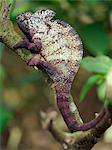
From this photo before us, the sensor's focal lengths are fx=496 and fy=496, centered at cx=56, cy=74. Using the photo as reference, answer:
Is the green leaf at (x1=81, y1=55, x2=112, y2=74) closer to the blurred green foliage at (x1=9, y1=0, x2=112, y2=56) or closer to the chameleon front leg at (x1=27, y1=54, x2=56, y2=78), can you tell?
the chameleon front leg at (x1=27, y1=54, x2=56, y2=78)

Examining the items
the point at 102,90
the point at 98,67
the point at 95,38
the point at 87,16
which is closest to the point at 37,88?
the point at 87,16

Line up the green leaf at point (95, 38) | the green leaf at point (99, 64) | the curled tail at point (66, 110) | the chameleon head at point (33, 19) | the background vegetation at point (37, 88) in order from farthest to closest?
the background vegetation at point (37, 88) → the green leaf at point (95, 38) → the green leaf at point (99, 64) → the chameleon head at point (33, 19) → the curled tail at point (66, 110)

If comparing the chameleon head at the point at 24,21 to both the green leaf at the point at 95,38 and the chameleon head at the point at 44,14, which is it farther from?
the green leaf at the point at 95,38

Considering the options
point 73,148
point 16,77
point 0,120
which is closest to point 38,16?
point 73,148

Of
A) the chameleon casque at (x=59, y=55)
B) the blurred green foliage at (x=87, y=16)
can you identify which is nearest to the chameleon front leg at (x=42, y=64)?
the chameleon casque at (x=59, y=55)

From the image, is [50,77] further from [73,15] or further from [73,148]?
[73,15]
